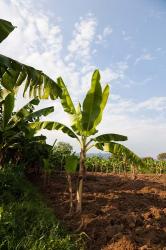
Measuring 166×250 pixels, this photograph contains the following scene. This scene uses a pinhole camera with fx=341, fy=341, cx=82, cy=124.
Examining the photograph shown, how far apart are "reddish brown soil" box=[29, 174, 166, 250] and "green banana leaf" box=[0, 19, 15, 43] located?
440 centimetres

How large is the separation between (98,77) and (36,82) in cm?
168

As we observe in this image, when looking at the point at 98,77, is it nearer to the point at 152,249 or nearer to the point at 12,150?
the point at 152,249

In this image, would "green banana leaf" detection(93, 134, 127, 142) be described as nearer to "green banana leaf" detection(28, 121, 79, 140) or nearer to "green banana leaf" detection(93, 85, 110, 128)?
"green banana leaf" detection(93, 85, 110, 128)

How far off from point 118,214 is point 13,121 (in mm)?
5395

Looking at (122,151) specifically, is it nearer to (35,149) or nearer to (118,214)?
(118,214)

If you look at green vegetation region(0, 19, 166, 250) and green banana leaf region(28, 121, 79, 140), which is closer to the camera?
green vegetation region(0, 19, 166, 250)

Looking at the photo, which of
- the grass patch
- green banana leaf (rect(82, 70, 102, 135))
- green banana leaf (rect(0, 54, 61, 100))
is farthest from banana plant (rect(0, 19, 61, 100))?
the grass patch

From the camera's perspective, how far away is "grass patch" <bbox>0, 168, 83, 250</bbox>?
19.9 ft

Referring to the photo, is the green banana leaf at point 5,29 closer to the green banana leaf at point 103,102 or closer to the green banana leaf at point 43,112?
the green banana leaf at point 103,102

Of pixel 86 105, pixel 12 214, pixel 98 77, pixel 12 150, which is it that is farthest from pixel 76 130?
pixel 12 150

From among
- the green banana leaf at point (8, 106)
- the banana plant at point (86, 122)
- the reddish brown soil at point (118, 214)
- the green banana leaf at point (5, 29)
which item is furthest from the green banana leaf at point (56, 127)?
the green banana leaf at point (5, 29)

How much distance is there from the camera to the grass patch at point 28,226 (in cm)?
606

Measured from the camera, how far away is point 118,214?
307 inches

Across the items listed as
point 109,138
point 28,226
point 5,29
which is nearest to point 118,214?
point 109,138
